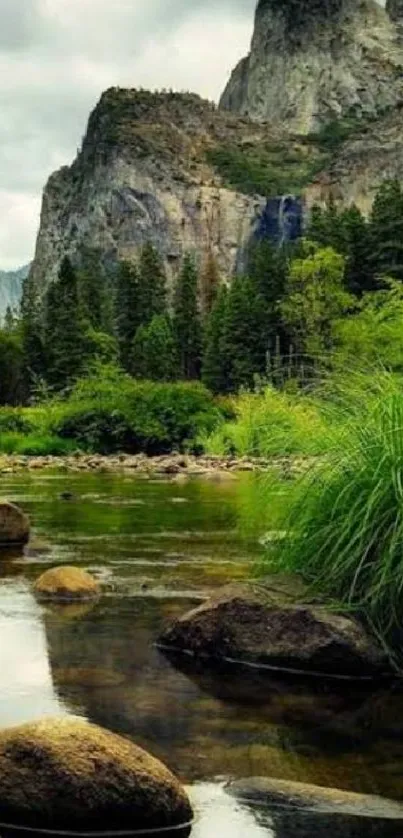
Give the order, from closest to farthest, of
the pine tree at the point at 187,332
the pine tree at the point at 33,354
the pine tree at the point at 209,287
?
the pine tree at the point at 33,354
the pine tree at the point at 187,332
the pine tree at the point at 209,287

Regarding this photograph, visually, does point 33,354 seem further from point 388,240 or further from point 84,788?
point 84,788

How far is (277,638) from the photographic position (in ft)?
32.5

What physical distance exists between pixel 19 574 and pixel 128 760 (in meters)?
8.41

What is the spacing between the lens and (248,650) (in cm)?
997

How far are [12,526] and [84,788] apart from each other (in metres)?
11.6

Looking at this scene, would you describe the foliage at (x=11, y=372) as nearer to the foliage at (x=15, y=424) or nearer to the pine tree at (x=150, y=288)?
the pine tree at (x=150, y=288)

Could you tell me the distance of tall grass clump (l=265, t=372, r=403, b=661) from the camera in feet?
Result: 31.5

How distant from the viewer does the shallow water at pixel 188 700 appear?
6875mm

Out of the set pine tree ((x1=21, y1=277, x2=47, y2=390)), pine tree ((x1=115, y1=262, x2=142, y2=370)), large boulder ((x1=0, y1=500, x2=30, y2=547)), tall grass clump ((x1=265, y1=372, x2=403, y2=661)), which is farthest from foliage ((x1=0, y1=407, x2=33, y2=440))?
pine tree ((x1=115, y1=262, x2=142, y2=370))

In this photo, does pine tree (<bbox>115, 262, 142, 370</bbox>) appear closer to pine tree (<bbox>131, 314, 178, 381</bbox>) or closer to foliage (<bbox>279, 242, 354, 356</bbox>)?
pine tree (<bbox>131, 314, 178, 381</bbox>)

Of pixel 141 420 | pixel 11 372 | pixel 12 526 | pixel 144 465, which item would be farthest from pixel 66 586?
pixel 11 372

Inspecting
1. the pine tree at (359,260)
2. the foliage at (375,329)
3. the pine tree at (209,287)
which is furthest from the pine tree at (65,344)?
the pine tree at (209,287)

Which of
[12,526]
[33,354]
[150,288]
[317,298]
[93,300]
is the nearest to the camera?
[12,526]

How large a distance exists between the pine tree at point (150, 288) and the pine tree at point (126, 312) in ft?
2.10
